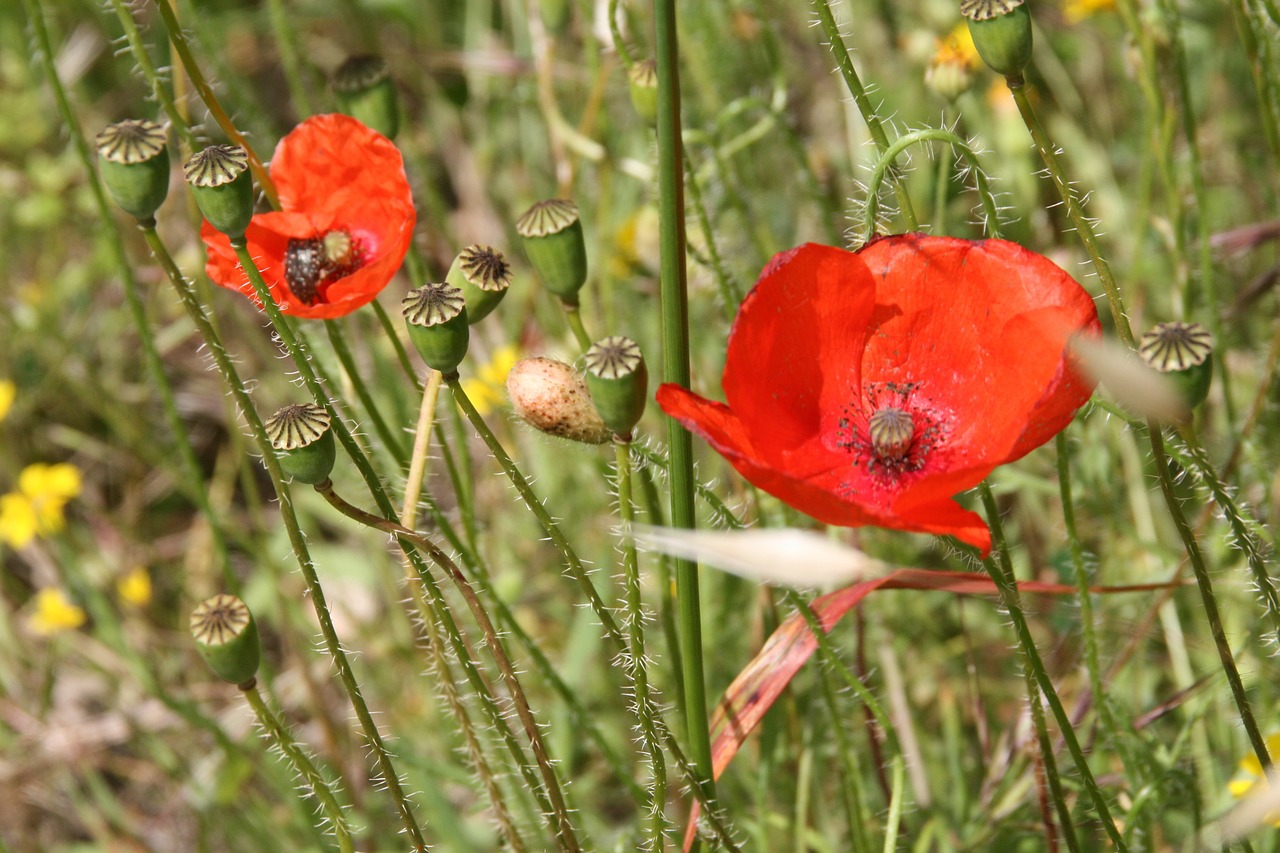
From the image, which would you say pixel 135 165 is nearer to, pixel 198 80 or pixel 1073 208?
pixel 198 80

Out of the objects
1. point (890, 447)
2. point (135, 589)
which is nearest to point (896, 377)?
point (890, 447)

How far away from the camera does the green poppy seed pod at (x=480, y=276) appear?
3.63ft

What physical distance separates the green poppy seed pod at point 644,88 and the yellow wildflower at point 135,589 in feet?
4.84

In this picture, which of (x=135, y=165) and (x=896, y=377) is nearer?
(x=135, y=165)

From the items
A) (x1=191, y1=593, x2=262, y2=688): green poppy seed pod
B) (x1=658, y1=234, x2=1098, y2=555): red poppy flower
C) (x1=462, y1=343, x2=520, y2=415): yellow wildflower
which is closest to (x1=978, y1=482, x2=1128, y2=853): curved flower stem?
(x1=658, y1=234, x2=1098, y2=555): red poppy flower

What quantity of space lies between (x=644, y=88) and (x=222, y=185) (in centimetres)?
53

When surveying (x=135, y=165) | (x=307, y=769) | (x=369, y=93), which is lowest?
(x=307, y=769)

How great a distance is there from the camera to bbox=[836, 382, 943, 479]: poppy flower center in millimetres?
1218

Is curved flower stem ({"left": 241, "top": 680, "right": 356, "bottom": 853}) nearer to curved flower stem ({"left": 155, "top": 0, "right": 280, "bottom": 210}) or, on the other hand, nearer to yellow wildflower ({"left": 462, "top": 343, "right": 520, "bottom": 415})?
curved flower stem ({"left": 155, "top": 0, "right": 280, "bottom": 210})

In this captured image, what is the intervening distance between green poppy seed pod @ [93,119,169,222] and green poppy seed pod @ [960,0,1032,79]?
2.26 feet

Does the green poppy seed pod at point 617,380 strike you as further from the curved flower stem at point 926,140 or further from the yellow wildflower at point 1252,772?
the yellow wildflower at point 1252,772

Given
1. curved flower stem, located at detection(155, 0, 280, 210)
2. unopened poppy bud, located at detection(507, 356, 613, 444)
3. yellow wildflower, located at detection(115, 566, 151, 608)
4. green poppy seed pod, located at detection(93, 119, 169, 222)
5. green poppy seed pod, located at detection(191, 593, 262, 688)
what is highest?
yellow wildflower, located at detection(115, 566, 151, 608)

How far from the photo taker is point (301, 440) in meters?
1.01

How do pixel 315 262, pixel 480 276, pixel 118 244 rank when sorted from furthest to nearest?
pixel 118 244 < pixel 315 262 < pixel 480 276
